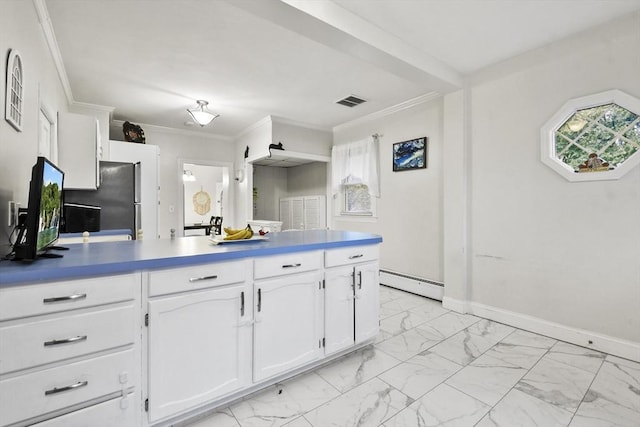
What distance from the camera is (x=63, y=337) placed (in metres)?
1.17

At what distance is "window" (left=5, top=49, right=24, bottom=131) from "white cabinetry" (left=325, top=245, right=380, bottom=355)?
2023 mm

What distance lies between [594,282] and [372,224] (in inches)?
105

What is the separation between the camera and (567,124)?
2.57m

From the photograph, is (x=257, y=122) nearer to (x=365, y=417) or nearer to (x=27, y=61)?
(x=27, y=61)

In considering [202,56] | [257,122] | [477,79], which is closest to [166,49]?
[202,56]

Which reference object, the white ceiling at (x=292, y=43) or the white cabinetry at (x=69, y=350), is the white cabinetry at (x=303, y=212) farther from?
the white cabinetry at (x=69, y=350)

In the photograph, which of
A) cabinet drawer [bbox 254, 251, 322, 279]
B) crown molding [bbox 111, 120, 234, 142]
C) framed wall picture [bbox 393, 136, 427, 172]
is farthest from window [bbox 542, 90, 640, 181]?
crown molding [bbox 111, 120, 234, 142]

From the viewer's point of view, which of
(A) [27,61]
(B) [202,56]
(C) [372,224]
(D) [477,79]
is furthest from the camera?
(C) [372,224]

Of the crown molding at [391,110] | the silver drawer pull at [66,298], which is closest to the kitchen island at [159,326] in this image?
the silver drawer pull at [66,298]

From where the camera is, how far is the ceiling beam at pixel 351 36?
1.97 metres

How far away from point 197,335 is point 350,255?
3.77ft

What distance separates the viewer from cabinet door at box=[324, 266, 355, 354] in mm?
2055

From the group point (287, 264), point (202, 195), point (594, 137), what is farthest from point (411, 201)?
point (202, 195)

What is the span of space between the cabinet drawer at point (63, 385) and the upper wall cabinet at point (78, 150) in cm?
247
